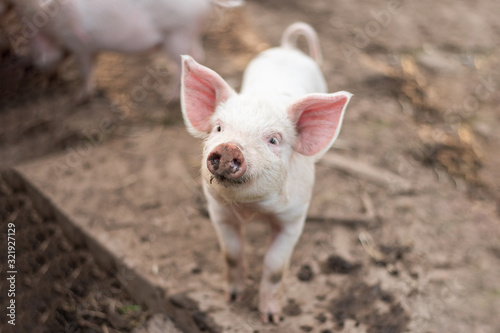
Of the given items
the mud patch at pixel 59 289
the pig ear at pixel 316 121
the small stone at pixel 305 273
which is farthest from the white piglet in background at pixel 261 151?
the mud patch at pixel 59 289

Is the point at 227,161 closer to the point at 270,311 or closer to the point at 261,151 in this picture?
the point at 261,151

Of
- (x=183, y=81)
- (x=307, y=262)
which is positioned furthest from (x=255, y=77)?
(x=307, y=262)

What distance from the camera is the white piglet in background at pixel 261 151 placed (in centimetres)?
189

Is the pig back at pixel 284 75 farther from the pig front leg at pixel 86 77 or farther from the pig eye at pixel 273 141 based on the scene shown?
the pig front leg at pixel 86 77

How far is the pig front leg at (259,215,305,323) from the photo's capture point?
2.40 meters

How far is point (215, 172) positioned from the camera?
1.78 meters

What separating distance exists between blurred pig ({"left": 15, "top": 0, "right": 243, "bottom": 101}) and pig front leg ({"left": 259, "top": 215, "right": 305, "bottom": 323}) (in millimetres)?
2252

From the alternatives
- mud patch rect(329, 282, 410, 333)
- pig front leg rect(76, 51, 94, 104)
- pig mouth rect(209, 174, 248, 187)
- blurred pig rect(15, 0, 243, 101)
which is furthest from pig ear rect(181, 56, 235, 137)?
pig front leg rect(76, 51, 94, 104)

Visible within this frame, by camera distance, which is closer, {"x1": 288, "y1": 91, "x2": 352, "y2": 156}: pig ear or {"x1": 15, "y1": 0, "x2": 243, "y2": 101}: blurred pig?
{"x1": 288, "y1": 91, "x2": 352, "y2": 156}: pig ear

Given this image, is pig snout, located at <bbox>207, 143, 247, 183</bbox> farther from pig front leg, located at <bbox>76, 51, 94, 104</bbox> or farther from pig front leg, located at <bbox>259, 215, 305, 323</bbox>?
pig front leg, located at <bbox>76, 51, 94, 104</bbox>

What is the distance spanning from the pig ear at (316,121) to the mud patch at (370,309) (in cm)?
94

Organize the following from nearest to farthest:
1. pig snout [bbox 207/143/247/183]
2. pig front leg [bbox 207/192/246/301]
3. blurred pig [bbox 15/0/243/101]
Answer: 1. pig snout [bbox 207/143/247/183]
2. pig front leg [bbox 207/192/246/301]
3. blurred pig [bbox 15/0/243/101]

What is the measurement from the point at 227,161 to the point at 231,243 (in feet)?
2.70

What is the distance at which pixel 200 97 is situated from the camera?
88.3 inches
